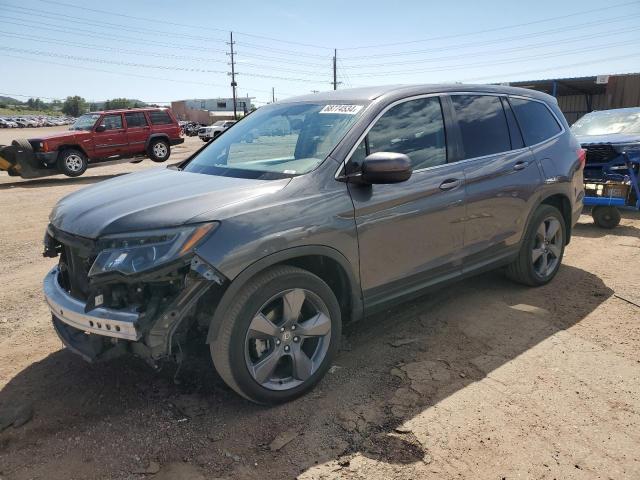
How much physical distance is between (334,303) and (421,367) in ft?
2.73

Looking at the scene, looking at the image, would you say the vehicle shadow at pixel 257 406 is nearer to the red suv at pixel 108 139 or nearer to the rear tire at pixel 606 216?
the rear tire at pixel 606 216

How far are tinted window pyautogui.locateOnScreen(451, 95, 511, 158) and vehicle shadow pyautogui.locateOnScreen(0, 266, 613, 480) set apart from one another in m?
1.40

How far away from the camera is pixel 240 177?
3.16m

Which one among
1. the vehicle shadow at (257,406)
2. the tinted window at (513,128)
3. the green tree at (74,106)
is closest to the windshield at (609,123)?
the tinted window at (513,128)

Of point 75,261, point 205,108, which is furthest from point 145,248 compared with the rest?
point 205,108

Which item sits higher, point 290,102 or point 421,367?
point 290,102

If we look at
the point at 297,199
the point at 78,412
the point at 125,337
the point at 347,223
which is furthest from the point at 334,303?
the point at 78,412

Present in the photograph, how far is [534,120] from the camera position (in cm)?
459

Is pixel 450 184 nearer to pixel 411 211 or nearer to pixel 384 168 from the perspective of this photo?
pixel 411 211

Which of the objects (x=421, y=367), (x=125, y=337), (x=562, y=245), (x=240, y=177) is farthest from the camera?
(x=562, y=245)

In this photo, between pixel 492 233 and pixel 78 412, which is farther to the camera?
pixel 492 233

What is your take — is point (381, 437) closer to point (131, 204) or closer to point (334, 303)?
point (334, 303)

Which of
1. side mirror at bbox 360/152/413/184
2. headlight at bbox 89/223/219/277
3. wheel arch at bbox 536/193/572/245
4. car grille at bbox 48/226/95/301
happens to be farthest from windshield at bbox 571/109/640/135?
car grille at bbox 48/226/95/301

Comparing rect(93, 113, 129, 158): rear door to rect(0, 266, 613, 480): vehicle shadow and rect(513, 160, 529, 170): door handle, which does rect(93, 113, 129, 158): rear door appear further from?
rect(513, 160, 529, 170): door handle
